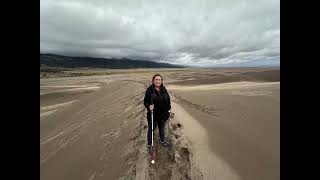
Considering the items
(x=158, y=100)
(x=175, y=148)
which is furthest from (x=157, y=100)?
(x=175, y=148)

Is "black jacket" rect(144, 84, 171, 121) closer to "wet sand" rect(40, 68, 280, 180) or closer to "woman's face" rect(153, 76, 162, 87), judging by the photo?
"woman's face" rect(153, 76, 162, 87)

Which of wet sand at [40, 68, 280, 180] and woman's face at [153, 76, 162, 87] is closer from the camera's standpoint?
wet sand at [40, 68, 280, 180]

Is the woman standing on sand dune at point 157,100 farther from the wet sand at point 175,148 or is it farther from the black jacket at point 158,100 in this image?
the wet sand at point 175,148

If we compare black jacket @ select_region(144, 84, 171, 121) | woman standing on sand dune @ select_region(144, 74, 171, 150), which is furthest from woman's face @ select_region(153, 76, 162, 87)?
black jacket @ select_region(144, 84, 171, 121)

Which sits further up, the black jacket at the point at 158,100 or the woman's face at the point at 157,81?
the woman's face at the point at 157,81

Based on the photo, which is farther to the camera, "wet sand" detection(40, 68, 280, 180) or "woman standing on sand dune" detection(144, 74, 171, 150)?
"woman standing on sand dune" detection(144, 74, 171, 150)

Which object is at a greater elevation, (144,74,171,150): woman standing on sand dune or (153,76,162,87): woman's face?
(153,76,162,87): woman's face

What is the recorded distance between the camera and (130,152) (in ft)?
21.2

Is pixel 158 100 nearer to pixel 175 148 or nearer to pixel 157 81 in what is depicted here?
pixel 157 81

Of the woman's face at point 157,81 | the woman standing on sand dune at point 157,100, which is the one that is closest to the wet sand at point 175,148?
the woman standing on sand dune at point 157,100

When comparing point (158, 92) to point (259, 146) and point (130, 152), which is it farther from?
point (259, 146)

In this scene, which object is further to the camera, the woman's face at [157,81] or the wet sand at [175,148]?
the woman's face at [157,81]

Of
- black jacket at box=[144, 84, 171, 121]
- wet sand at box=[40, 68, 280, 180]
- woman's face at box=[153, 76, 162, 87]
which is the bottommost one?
wet sand at box=[40, 68, 280, 180]

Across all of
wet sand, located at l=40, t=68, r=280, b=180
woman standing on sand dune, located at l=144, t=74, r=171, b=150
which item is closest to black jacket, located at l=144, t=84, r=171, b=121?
woman standing on sand dune, located at l=144, t=74, r=171, b=150
